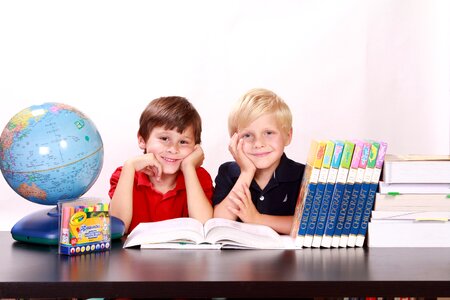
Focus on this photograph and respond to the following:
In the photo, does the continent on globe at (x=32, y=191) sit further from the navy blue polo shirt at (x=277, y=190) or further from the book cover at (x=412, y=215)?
the book cover at (x=412, y=215)

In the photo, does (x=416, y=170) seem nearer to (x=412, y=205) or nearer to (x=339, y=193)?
(x=412, y=205)

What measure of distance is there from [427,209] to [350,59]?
1871 mm

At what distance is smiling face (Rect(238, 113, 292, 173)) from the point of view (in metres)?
2.46

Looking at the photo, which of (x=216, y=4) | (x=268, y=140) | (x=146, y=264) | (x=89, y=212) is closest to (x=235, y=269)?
(x=146, y=264)

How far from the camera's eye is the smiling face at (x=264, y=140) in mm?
2461

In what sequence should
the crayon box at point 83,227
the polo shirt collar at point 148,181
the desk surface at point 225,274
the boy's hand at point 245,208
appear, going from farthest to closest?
the polo shirt collar at point 148,181
the boy's hand at point 245,208
the crayon box at point 83,227
the desk surface at point 225,274

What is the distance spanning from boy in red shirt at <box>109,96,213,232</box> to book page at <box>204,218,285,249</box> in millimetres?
332

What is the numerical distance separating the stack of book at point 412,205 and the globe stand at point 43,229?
2.45 ft

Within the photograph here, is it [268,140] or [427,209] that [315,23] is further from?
[427,209]

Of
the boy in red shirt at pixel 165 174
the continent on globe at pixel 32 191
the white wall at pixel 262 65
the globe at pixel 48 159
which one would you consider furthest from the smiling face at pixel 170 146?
the white wall at pixel 262 65

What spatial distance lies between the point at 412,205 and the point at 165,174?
2.99ft

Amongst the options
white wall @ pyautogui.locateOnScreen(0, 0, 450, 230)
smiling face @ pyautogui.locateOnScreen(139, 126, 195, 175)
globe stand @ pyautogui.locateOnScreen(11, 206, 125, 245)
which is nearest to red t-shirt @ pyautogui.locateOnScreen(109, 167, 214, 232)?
smiling face @ pyautogui.locateOnScreen(139, 126, 195, 175)

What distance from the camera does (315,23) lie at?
381 centimetres

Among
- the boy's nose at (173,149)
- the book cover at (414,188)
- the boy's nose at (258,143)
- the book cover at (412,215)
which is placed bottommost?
the book cover at (412,215)
